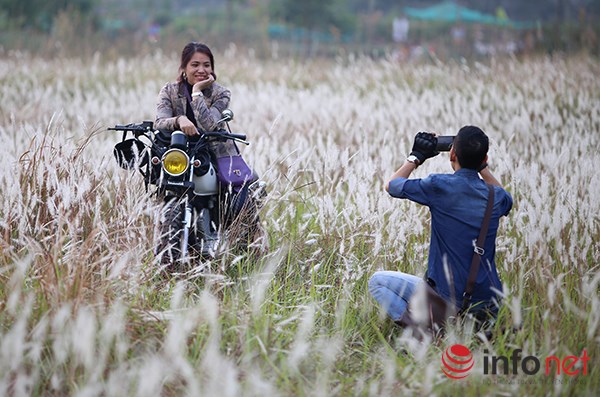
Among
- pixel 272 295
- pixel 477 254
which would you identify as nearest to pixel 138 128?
pixel 272 295

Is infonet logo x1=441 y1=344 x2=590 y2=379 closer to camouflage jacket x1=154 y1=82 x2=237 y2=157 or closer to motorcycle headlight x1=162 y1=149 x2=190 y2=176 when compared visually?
motorcycle headlight x1=162 y1=149 x2=190 y2=176

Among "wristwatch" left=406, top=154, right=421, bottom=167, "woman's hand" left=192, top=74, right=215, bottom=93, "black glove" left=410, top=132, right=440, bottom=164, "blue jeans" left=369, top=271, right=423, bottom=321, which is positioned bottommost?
"blue jeans" left=369, top=271, right=423, bottom=321

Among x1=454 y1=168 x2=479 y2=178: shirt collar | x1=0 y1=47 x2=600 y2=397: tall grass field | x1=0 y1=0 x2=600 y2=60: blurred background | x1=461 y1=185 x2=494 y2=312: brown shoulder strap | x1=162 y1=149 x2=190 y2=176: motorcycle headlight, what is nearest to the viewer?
x1=0 y1=47 x2=600 y2=397: tall grass field

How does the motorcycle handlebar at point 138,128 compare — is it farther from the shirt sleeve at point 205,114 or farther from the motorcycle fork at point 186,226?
the motorcycle fork at point 186,226

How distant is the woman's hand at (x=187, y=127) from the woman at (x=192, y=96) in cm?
13

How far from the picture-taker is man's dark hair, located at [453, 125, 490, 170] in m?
3.48

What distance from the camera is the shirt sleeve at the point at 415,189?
352cm

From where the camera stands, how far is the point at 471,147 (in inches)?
137

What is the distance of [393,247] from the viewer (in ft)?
14.5

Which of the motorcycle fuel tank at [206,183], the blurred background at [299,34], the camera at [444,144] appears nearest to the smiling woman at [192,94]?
the motorcycle fuel tank at [206,183]

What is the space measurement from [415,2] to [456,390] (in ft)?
141

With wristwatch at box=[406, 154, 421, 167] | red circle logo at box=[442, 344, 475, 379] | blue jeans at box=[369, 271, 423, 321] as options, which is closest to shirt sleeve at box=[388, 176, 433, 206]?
wristwatch at box=[406, 154, 421, 167]

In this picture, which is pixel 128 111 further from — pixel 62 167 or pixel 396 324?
pixel 396 324

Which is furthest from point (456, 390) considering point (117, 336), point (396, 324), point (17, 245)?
point (17, 245)
